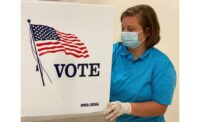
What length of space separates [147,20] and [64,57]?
19.6 inches

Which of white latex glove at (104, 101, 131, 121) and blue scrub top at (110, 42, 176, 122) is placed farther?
blue scrub top at (110, 42, 176, 122)

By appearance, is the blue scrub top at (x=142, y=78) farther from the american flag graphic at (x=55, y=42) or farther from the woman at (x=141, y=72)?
the american flag graphic at (x=55, y=42)

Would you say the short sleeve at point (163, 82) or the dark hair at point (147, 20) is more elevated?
the dark hair at point (147, 20)

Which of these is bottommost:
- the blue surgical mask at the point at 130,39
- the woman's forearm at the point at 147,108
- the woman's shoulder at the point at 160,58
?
the woman's forearm at the point at 147,108

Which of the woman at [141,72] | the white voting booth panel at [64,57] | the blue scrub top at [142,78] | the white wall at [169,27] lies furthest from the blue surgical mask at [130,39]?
the white wall at [169,27]

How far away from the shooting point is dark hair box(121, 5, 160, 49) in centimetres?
152

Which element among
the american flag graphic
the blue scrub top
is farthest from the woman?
the american flag graphic

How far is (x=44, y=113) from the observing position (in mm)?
1238

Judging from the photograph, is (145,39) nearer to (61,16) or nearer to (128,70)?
(128,70)

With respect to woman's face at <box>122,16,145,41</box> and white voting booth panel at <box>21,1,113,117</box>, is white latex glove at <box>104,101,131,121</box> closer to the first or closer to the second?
white voting booth panel at <box>21,1,113,117</box>

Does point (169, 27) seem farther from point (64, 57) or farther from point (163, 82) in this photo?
point (64, 57)

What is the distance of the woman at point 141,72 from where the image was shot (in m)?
1.49

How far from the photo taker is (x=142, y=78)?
1556mm

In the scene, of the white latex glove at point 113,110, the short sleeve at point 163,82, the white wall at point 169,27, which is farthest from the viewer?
the white wall at point 169,27
